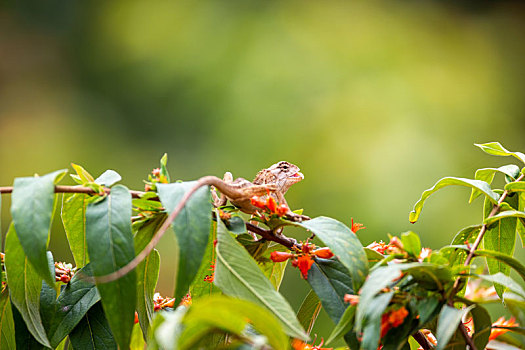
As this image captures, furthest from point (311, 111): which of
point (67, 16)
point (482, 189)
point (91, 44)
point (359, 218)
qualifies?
point (482, 189)

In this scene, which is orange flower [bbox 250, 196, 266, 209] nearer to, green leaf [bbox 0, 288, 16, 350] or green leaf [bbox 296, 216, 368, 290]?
green leaf [bbox 296, 216, 368, 290]

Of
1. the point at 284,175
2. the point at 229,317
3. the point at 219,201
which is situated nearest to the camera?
the point at 229,317

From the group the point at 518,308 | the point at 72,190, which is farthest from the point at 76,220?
the point at 518,308

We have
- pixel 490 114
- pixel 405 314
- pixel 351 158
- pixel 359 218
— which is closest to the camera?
pixel 405 314

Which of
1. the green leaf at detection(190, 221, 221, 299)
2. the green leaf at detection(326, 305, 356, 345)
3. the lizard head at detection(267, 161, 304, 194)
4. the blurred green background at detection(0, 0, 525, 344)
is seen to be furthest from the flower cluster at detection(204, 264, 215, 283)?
the blurred green background at detection(0, 0, 525, 344)

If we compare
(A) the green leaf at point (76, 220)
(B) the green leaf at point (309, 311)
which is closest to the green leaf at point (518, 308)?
(B) the green leaf at point (309, 311)

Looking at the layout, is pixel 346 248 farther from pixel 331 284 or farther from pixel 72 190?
pixel 72 190

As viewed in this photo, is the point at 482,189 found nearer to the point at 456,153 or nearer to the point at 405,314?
the point at 405,314
